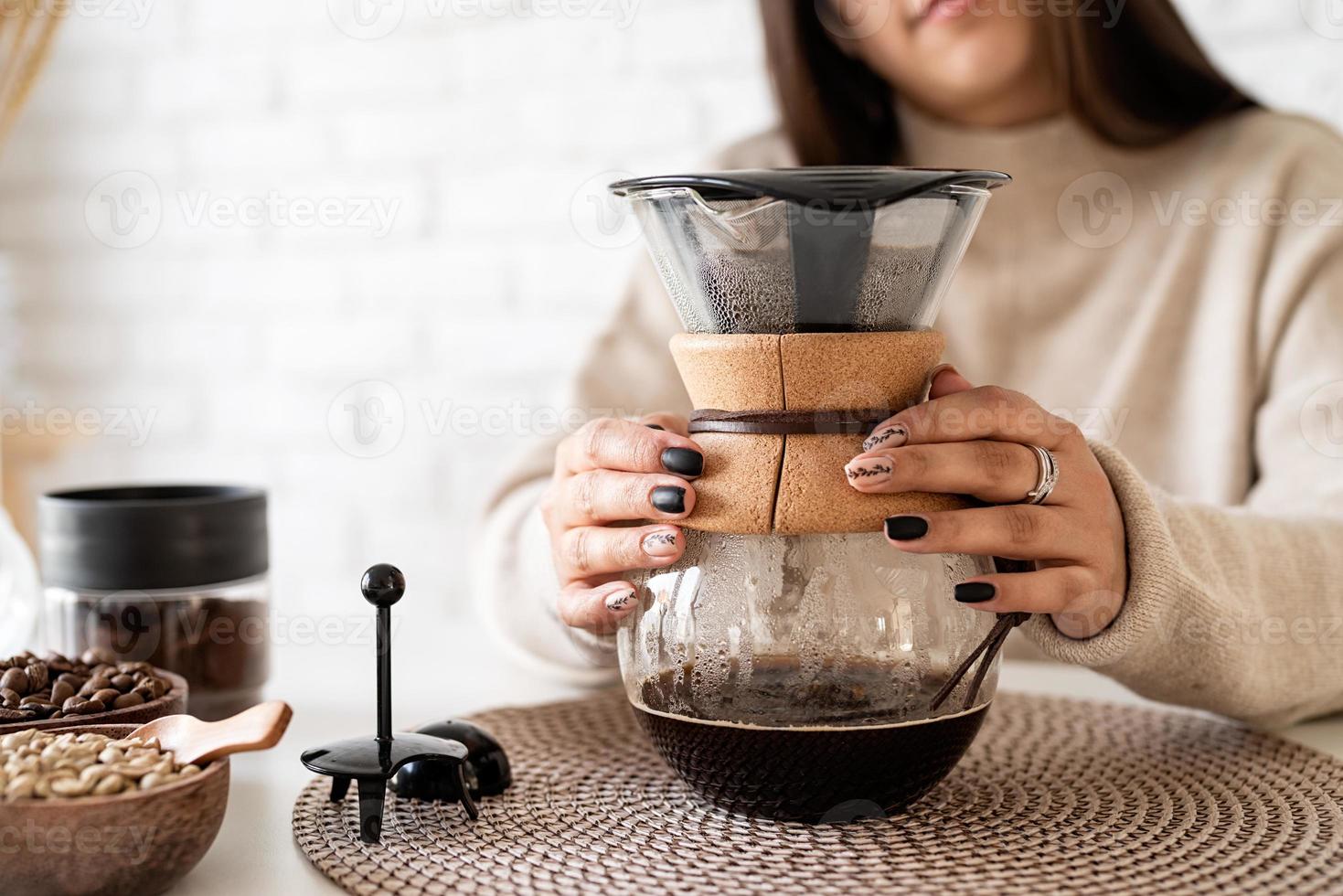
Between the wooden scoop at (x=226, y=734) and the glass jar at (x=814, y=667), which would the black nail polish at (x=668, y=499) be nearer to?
the glass jar at (x=814, y=667)

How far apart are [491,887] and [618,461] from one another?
0.22 meters

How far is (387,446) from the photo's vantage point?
5.68 ft

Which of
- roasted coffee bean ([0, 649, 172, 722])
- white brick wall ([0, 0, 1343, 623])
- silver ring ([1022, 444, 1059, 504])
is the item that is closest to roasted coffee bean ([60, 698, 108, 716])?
roasted coffee bean ([0, 649, 172, 722])

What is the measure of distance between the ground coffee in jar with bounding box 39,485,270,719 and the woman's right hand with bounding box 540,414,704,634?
0.79 feet

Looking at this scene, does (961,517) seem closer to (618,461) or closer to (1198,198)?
(618,461)

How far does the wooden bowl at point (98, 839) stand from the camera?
500 mm

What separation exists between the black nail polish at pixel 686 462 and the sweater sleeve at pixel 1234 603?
8.3 inches

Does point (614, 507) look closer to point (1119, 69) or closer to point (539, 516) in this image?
point (539, 516)

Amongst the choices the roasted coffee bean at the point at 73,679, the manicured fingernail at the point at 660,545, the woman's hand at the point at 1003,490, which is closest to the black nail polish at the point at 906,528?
the woman's hand at the point at 1003,490

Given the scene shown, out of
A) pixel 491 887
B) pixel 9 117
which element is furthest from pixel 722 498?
pixel 9 117

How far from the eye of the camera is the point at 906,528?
0.57 m

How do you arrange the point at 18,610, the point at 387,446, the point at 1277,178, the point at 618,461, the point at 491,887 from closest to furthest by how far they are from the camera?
the point at 491,887, the point at 618,461, the point at 18,610, the point at 1277,178, the point at 387,446

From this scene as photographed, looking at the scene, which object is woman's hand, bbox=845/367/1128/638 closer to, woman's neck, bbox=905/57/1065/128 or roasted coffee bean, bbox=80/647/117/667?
roasted coffee bean, bbox=80/647/117/667

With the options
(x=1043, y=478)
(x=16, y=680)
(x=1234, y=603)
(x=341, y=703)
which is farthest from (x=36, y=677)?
(x=1234, y=603)
